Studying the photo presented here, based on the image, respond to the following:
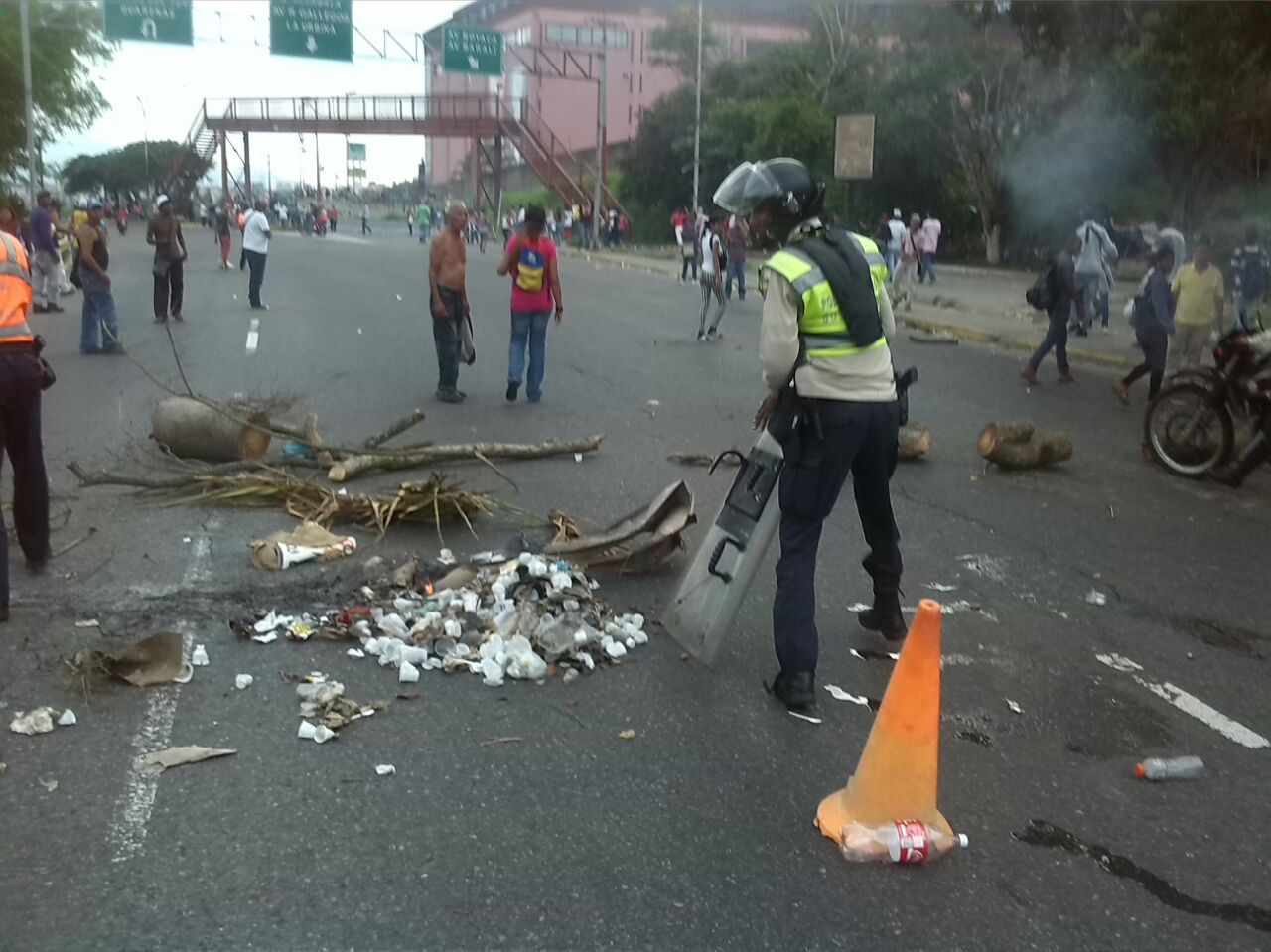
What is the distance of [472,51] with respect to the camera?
3497cm

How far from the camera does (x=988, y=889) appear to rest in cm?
366

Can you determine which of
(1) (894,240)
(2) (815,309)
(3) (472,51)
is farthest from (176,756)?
(3) (472,51)

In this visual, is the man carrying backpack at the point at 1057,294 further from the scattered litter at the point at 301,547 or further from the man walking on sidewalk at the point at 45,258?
the man walking on sidewalk at the point at 45,258

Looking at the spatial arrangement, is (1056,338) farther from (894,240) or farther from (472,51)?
(472,51)

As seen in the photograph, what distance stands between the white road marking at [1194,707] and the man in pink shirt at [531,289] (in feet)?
21.4

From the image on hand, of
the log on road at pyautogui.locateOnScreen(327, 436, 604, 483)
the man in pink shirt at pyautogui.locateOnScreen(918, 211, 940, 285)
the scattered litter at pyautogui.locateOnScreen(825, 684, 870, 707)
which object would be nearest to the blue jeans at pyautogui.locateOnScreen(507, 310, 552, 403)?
the log on road at pyautogui.locateOnScreen(327, 436, 604, 483)

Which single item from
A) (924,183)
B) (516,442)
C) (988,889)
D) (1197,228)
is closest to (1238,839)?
(988,889)

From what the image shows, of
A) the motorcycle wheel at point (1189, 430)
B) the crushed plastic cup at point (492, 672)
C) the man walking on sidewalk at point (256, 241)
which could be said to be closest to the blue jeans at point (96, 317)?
the man walking on sidewalk at point (256, 241)

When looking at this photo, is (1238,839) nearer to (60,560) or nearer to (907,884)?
(907,884)

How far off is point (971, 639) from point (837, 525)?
6.30 ft

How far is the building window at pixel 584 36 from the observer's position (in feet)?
204

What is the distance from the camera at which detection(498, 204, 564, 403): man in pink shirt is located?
10.9 metres

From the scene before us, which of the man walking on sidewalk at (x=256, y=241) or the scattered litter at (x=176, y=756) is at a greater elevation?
the man walking on sidewalk at (x=256, y=241)

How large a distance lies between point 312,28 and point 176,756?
102 ft
